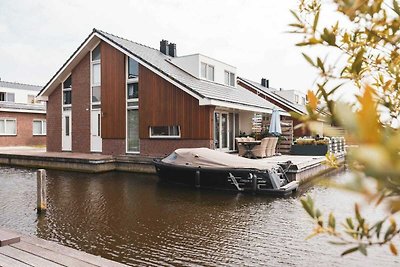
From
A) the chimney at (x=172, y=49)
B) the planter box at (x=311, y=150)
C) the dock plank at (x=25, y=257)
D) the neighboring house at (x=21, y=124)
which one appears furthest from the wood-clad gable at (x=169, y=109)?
the neighboring house at (x=21, y=124)

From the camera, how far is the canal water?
4.81 m

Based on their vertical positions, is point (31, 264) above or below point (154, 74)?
below

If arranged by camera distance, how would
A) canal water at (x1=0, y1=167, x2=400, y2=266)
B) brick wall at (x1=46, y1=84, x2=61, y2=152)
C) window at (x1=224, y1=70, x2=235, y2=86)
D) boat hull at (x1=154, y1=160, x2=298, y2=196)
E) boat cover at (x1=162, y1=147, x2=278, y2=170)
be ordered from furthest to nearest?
window at (x1=224, y1=70, x2=235, y2=86) < brick wall at (x1=46, y1=84, x2=61, y2=152) < boat cover at (x1=162, y1=147, x2=278, y2=170) < boat hull at (x1=154, y1=160, x2=298, y2=196) < canal water at (x1=0, y1=167, x2=400, y2=266)

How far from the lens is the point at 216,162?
9727 millimetres

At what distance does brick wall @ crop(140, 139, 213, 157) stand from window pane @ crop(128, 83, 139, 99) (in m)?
2.09

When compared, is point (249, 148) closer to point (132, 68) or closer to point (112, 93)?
point (132, 68)

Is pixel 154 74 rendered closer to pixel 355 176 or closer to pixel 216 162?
pixel 216 162

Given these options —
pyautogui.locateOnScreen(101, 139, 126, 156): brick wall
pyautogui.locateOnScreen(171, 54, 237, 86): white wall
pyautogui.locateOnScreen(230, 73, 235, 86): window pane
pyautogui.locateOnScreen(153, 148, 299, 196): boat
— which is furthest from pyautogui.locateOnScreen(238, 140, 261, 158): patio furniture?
pyautogui.locateOnScreen(230, 73, 235, 86): window pane

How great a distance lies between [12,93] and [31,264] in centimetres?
3446

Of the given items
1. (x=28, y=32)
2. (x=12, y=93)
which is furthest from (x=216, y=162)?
(x=12, y=93)

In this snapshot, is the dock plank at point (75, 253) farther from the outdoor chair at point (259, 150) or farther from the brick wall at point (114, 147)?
the brick wall at point (114, 147)

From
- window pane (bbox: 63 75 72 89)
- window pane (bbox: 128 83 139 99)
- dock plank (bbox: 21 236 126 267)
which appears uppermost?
window pane (bbox: 63 75 72 89)

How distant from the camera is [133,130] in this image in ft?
51.2

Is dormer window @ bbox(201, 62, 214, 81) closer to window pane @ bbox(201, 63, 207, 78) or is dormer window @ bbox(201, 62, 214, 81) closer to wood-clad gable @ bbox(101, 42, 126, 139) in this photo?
window pane @ bbox(201, 63, 207, 78)
